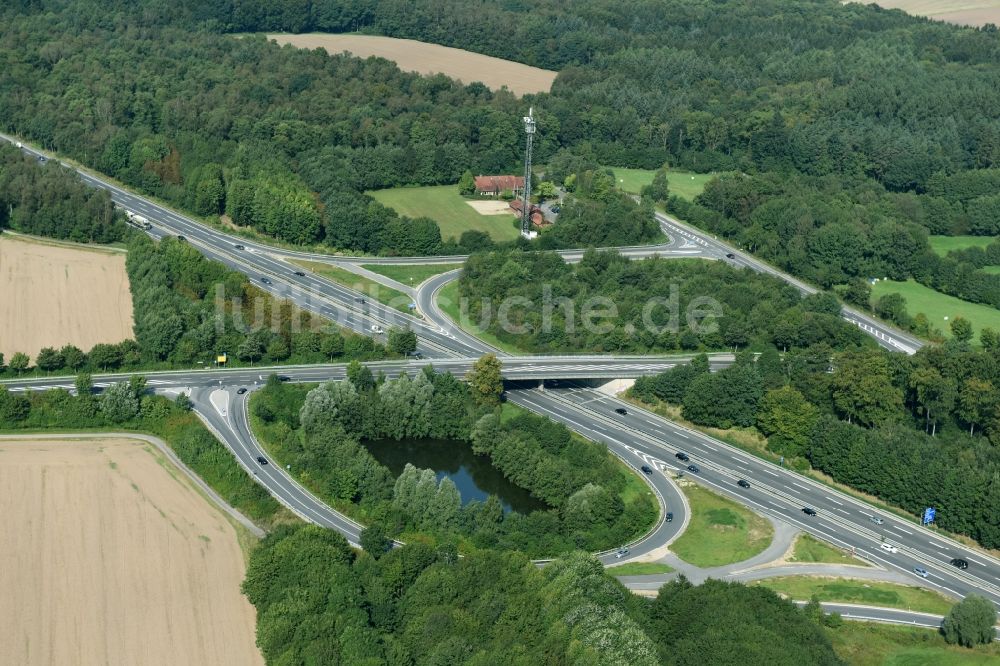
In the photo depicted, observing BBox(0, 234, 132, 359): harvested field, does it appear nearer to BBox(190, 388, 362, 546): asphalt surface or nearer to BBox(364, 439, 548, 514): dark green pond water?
BBox(190, 388, 362, 546): asphalt surface

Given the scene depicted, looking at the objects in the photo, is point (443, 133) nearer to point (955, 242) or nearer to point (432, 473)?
point (955, 242)

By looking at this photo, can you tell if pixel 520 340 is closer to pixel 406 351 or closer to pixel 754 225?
pixel 406 351

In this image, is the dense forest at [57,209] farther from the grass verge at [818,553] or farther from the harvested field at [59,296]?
the grass verge at [818,553]

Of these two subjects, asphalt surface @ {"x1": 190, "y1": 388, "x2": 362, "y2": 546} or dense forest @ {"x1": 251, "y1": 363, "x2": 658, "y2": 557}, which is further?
asphalt surface @ {"x1": 190, "y1": 388, "x2": 362, "y2": 546}

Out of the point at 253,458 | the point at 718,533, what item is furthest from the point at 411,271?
the point at 718,533

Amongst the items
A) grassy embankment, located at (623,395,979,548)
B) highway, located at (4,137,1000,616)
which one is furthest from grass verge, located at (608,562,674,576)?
grassy embankment, located at (623,395,979,548)
